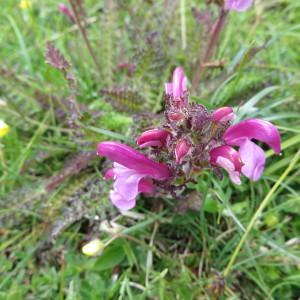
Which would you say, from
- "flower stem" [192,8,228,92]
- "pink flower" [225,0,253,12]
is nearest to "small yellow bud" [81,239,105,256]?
"flower stem" [192,8,228,92]

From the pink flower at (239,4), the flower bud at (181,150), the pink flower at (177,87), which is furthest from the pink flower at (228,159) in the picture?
the pink flower at (239,4)

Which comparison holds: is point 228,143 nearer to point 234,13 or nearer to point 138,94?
point 138,94

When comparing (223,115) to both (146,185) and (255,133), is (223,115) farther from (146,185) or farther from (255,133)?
(146,185)

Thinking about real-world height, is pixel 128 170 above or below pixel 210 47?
below

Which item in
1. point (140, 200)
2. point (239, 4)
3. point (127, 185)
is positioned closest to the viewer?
point (127, 185)

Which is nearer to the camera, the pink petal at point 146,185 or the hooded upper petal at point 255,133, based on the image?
the hooded upper petal at point 255,133

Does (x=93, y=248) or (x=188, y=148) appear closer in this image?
(x=188, y=148)

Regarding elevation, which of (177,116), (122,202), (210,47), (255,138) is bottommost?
(122,202)

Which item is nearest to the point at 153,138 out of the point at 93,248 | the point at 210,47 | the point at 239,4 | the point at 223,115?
the point at 223,115

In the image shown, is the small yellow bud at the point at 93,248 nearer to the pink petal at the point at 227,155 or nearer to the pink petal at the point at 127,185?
the pink petal at the point at 127,185
